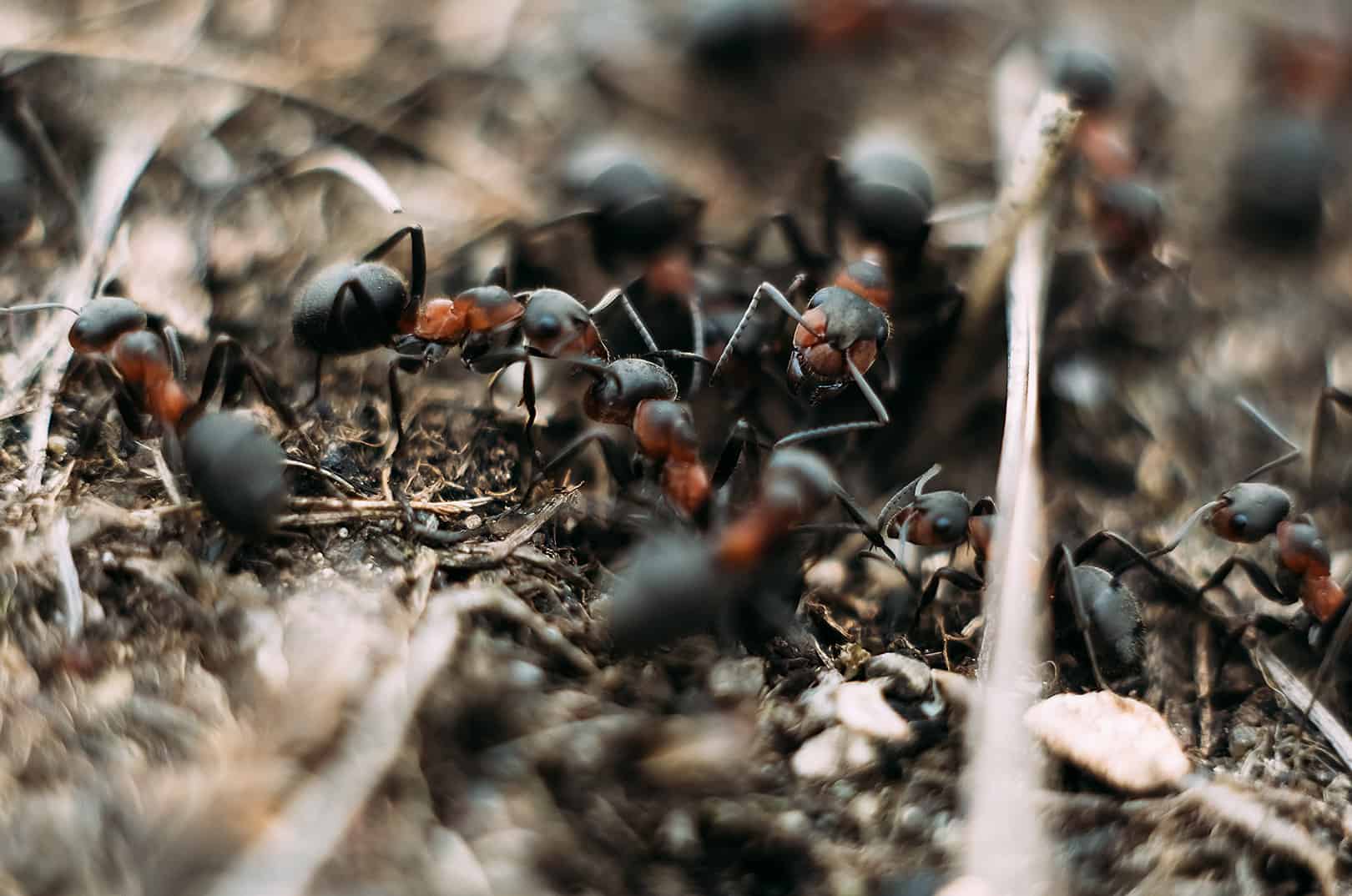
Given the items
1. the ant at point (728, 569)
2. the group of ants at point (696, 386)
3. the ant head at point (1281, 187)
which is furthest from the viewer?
the ant head at point (1281, 187)

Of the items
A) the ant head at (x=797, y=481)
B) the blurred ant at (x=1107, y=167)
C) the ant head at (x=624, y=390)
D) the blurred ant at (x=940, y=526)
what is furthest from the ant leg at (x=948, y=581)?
the blurred ant at (x=1107, y=167)

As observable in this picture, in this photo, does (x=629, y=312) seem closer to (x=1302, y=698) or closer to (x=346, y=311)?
(x=346, y=311)

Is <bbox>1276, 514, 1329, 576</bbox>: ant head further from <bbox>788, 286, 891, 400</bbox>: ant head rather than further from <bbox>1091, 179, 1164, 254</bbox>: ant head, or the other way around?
<bbox>788, 286, 891, 400</bbox>: ant head

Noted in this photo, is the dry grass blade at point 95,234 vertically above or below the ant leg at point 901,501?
above

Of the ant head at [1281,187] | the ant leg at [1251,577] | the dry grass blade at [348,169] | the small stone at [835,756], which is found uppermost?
the ant head at [1281,187]

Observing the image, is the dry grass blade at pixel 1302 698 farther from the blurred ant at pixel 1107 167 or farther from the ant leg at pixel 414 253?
the ant leg at pixel 414 253

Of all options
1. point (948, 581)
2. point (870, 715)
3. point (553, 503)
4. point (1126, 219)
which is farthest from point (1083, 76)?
point (870, 715)
